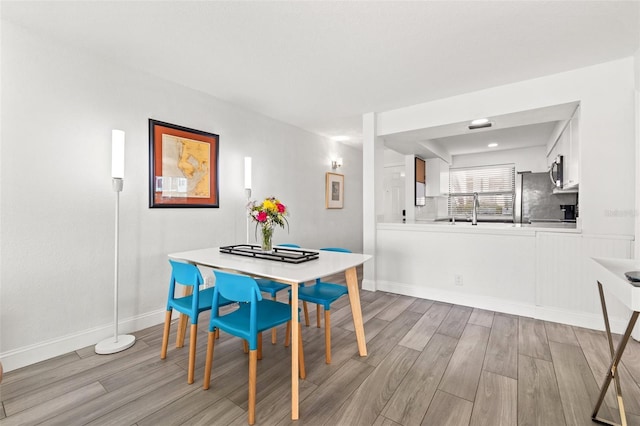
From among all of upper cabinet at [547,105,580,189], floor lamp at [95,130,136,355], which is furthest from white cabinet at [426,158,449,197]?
floor lamp at [95,130,136,355]

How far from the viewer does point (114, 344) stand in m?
2.41

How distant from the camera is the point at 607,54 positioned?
250 cm

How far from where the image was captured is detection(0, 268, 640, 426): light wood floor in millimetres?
1602

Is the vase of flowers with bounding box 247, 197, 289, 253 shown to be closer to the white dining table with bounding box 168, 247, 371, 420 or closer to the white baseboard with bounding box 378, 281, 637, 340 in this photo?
the white dining table with bounding box 168, 247, 371, 420

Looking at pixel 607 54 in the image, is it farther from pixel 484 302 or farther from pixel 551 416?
pixel 551 416

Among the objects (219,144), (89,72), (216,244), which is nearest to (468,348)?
(216,244)

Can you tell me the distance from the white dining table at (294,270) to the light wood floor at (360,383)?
251 millimetres

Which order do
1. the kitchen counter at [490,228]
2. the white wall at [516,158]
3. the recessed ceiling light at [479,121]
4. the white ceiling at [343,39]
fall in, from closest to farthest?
the white ceiling at [343,39], the kitchen counter at [490,228], the recessed ceiling light at [479,121], the white wall at [516,158]

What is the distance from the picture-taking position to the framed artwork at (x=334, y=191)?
5359 millimetres

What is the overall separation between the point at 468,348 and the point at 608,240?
1.71 meters

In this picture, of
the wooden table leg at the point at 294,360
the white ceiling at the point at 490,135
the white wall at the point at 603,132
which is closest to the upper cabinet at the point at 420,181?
the white ceiling at the point at 490,135

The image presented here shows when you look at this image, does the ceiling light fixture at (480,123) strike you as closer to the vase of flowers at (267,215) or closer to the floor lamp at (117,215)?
the vase of flowers at (267,215)

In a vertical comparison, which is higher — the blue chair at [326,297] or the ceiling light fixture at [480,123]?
the ceiling light fixture at [480,123]

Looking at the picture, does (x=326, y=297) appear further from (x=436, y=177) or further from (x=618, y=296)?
(x=436, y=177)
